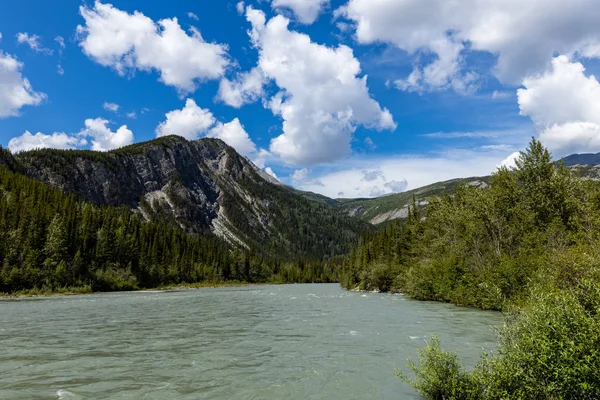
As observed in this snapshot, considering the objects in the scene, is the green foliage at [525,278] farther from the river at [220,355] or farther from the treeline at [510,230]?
the river at [220,355]

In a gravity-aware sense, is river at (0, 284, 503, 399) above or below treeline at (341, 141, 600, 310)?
below

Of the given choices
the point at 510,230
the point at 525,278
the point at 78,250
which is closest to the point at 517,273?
the point at 525,278

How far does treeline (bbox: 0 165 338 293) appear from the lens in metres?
86.2

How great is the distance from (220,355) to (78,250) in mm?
A: 94156

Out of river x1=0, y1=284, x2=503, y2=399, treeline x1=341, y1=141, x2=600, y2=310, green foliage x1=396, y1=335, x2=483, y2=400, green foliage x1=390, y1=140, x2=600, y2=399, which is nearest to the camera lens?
green foliage x1=390, y1=140, x2=600, y2=399

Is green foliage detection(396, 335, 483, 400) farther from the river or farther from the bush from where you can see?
the river

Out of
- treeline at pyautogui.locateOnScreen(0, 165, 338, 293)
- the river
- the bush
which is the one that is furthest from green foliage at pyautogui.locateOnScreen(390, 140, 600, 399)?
treeline at pyautogui.locateOnScreen(0, 165, 338, 293)

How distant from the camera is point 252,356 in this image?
2045 centimetres

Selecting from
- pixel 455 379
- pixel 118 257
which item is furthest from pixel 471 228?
pixel 118 257

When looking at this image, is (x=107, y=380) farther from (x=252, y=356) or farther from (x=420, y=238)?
(x=420, y=238)

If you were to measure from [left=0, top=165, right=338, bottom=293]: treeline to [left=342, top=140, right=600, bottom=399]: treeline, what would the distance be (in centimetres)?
6897

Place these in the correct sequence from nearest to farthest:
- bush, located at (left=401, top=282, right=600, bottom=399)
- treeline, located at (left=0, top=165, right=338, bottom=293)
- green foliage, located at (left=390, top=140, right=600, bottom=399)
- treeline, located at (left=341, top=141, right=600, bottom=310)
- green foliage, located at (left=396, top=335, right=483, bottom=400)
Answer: bush, located at (left=401, top=282, right=600, bottom=399) → green foliage, located at (left=390, top=140, right=600, bottom=399) → green foliage, located at (left=396, top=335, right=483, bottom=400) → treeline, located at (left=341, top=141, right=600, bottom=310) → treeline, located at (left=0, top=165, right=338, bottom=293)

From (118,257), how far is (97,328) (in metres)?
94.2

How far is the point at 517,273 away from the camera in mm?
40469
